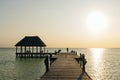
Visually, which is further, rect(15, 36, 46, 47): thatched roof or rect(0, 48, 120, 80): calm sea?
rect(15, 36, 46, 47): thatched roof

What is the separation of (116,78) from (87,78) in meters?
13.5

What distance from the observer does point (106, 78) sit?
29.3 metres

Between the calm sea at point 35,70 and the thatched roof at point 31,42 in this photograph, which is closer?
the calm sea at point 35,70

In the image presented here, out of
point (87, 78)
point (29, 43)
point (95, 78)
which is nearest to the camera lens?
point (87, 78)

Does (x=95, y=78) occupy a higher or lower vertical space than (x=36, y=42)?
lower

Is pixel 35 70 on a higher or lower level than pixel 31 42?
lower

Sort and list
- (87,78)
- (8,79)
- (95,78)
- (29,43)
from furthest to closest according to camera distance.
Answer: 1. (29,43)
2. (95,78)
3. (8,79)
4. (87,78)

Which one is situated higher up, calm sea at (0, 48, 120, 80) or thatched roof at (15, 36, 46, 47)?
thatched roof at (15, 36, 46, 47)

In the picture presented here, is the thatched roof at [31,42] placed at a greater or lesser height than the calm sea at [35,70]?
greater

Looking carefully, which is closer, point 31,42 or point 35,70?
point 35,70

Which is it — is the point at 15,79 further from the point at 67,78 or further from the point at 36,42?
the point at 36,42

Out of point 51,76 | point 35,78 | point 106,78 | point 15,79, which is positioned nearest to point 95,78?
point 106,78

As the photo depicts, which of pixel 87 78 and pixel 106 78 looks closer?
pixel 87 78

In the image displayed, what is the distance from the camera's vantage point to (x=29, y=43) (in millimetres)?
61156
